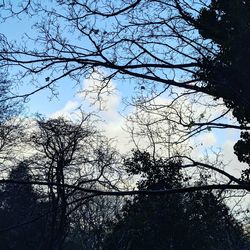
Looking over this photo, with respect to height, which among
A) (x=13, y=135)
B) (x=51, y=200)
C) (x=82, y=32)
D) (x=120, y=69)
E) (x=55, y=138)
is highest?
(x=13, y=135)

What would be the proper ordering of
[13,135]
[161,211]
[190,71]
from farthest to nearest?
[13,135], [161,211], [190,71]

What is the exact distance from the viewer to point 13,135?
23391 mm

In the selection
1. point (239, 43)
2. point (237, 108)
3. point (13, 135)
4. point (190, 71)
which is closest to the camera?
point (239, 43)

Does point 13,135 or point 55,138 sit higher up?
point 13,135

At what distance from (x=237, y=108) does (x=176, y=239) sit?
1623cm

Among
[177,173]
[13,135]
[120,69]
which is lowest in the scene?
[177,173]

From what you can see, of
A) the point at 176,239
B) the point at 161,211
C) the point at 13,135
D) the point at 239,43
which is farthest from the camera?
the point at 13,135

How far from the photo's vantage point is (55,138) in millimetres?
17641

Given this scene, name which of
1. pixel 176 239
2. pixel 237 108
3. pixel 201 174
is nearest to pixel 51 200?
pixel 176 239

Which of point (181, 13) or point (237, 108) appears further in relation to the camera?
point (237, 108)

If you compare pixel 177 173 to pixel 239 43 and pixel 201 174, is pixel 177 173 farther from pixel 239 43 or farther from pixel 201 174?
pixel 239 43

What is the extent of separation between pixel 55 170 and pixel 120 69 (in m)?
12.4

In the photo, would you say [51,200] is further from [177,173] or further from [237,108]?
[237,108]

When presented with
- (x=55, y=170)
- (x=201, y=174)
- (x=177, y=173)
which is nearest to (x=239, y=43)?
(x=177, y=173)
